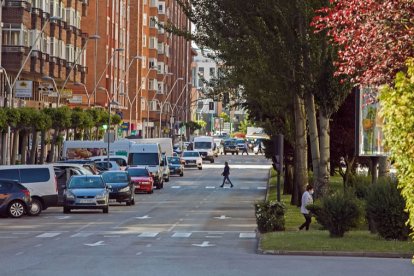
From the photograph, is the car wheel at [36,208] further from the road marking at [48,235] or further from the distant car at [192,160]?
the distant car at [192,160]

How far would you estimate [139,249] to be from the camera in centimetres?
3095

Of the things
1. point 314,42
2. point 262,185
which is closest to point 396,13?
point 314,42

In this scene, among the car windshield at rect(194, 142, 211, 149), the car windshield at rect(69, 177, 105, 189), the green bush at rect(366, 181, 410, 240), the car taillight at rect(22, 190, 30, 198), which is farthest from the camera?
the car windshield at rect(194, 142, 211, 149)

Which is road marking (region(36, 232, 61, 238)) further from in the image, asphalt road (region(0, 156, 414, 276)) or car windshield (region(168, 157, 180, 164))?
car windshield (region(168, 157, 180, 164))

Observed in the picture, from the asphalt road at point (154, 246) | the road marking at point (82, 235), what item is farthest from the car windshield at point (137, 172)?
the road marking at point (82, 235)

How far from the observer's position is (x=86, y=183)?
48.8m

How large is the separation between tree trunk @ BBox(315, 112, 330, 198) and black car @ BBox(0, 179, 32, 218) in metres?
10.6

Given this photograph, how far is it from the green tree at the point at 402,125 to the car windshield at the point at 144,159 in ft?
196

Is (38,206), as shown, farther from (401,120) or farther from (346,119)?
(401,120)

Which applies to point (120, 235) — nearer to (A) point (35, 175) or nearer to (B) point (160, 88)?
(A) point (35, 175)

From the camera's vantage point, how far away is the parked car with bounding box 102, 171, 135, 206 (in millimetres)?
54844

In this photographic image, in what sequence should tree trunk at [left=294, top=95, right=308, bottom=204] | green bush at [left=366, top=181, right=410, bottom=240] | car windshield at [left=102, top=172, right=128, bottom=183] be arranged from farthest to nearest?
car windshield at [left=102, top=172, right=128, bottom=183] → tree trunk at [left=294, top=95, right=308, bottom=204] → green bush at [left=366, top=181, right=410, bottom=240]

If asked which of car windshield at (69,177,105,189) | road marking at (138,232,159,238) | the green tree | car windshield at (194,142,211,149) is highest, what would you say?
car windshield at (194,142,211,149)

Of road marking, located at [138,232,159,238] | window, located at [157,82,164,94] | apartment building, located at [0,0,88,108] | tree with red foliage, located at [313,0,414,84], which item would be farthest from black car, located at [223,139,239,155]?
tree with red foliage, located at [313,0,414,84]
